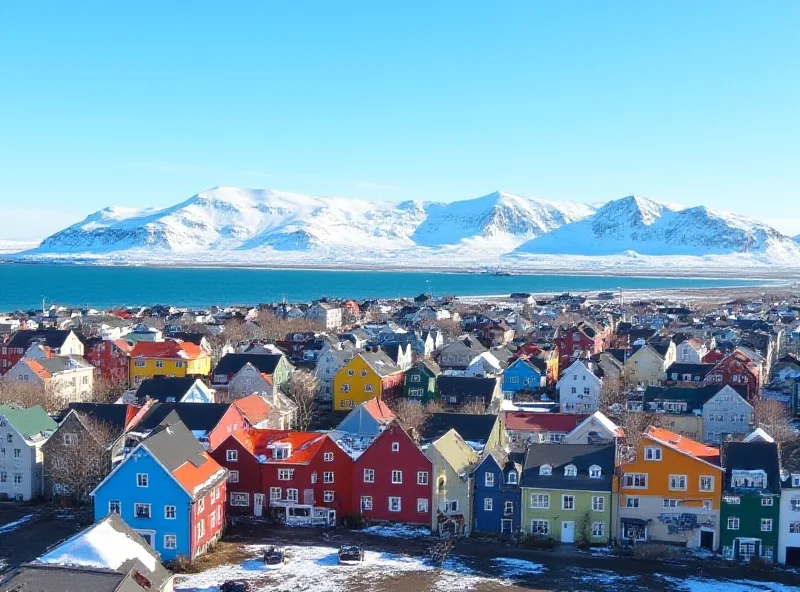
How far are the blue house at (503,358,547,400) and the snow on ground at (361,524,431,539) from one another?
33.6 metres

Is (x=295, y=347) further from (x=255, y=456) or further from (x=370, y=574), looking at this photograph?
(x=370, y=574)

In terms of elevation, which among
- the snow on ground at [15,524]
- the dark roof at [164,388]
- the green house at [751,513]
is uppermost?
the dark roof at [164,388]

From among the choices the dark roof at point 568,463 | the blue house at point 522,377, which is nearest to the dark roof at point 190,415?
the dark roof at point 568,463

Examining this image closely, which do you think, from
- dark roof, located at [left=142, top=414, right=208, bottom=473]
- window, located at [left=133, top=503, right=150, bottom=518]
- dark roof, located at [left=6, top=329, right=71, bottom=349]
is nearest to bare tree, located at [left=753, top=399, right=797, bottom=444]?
dark roof, located at [left=142, top=414, right=208, bottom=473]

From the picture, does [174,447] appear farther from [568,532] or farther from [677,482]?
[677,482]

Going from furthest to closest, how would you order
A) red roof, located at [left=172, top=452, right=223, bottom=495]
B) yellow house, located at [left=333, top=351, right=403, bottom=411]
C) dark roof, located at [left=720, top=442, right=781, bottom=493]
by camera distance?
yellow house, located at [left=333, top=351, right=403, bottom=411], dark roof, located at [left=720, top=442, right=781, bottom=493], red roof, located at [left=172, top=452, right=223, bottom=495]

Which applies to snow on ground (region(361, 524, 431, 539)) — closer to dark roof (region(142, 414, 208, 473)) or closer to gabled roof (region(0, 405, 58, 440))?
dark roof (region(142, 414, 208, 473))

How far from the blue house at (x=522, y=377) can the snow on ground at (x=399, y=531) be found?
33571 millimetres

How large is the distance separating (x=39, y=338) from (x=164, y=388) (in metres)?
31.7

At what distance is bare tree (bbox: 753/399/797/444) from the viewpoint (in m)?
53.0

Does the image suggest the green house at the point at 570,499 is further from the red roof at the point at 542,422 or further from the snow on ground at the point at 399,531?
the red roof at the point at 542,422

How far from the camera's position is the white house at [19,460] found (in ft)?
145

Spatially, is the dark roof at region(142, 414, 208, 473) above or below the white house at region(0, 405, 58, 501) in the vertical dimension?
above

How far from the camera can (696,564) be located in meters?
36.5
